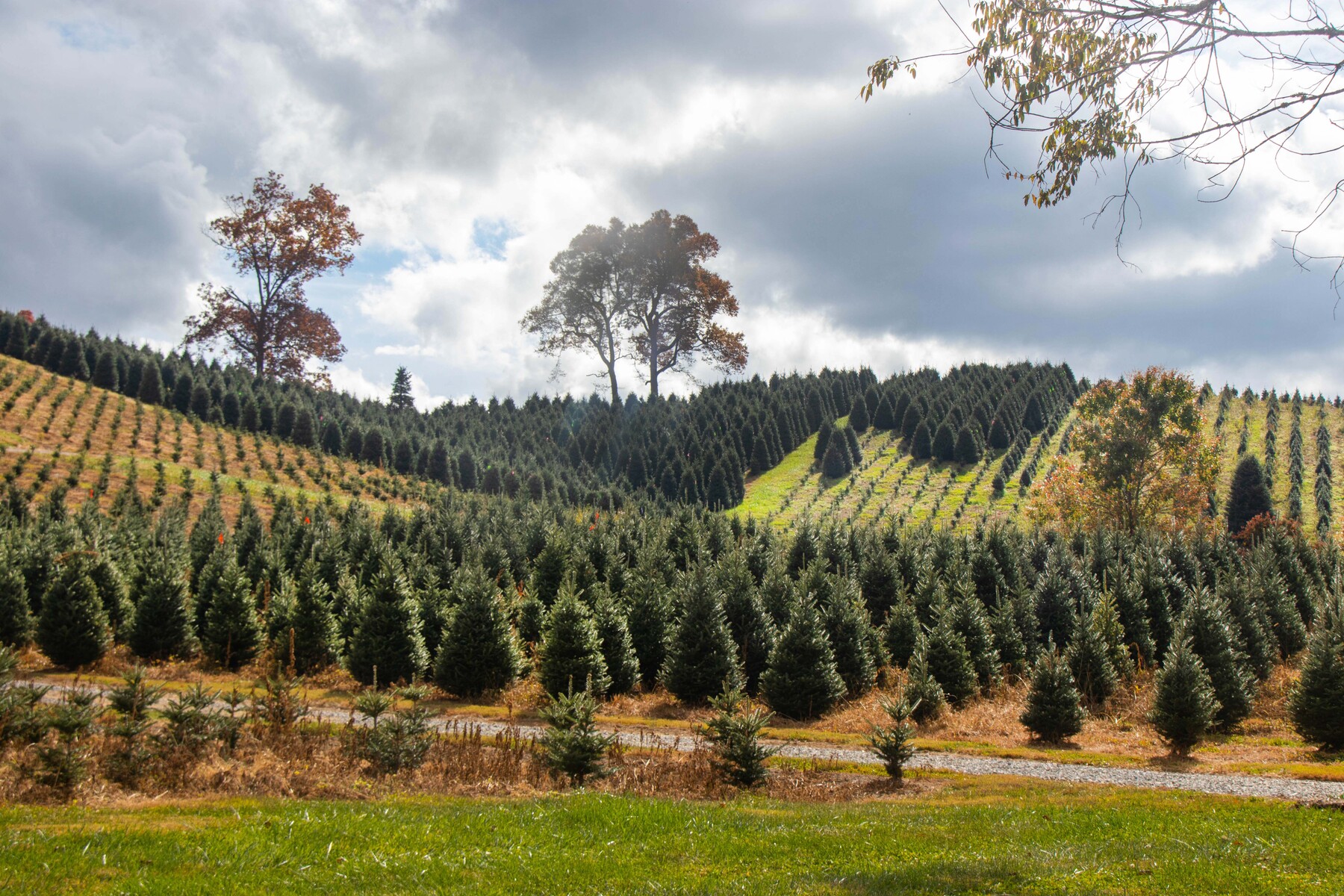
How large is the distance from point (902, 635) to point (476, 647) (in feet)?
40.2

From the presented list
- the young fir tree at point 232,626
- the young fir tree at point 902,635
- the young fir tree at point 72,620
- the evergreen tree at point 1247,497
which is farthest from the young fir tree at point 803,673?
the evergreen tree at point 1247,497

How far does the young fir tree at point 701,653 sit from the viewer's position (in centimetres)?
1981

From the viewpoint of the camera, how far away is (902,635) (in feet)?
77.4

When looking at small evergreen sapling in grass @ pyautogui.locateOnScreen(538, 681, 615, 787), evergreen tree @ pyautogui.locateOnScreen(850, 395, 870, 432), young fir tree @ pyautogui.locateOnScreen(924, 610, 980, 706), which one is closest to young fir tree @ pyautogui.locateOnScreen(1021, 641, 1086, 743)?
young fir tree @ pyautogui.locateOnScreen(924, 610, 980, 706)

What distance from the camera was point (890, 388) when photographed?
257 feet

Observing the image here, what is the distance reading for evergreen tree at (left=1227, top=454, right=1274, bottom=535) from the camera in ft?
176

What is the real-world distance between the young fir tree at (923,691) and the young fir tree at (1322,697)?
290 inches

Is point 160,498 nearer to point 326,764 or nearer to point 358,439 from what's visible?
point 358,439

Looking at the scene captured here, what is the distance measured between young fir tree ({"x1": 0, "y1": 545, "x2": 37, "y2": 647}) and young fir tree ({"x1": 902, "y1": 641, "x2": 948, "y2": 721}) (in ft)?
76.7

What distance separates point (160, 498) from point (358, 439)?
16776 mm

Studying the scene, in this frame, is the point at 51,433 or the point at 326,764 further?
the point at 51,433

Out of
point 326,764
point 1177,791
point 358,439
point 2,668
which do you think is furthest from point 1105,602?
point 358,439

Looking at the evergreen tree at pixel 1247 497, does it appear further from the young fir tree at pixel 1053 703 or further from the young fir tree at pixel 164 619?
the young fir tree at pixel 164 619

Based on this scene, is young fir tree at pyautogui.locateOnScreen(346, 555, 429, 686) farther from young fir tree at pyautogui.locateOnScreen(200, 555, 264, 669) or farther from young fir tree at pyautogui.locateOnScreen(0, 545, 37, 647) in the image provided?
young fir tree at pyautogui.locateOnScreen(0, 545, 37, 647)
